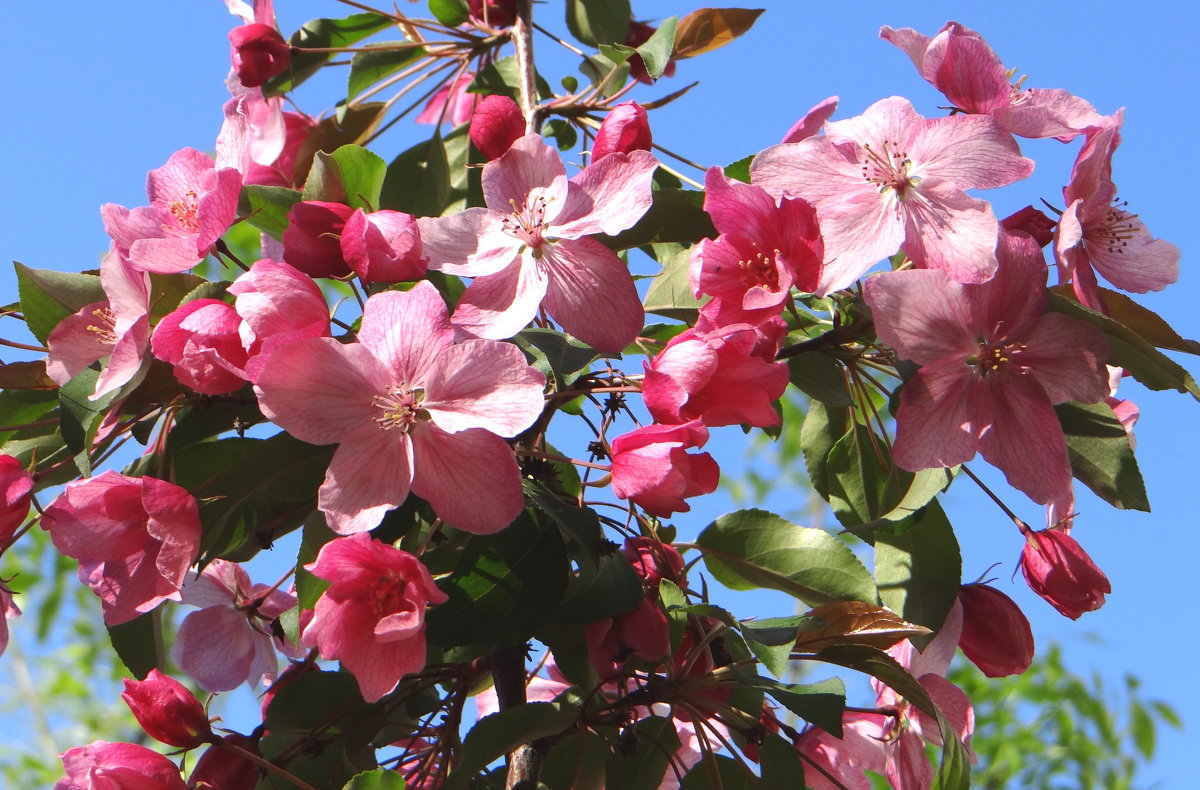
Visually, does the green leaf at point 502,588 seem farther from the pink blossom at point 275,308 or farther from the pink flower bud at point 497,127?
the pink flower bud at point 497,127

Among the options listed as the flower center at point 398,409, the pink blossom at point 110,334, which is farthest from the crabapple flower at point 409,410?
the pink blossom at point 110,334

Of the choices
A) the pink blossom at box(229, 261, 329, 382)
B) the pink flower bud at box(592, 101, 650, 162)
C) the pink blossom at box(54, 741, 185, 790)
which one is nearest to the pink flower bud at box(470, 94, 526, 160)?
the pink flower bud at box(592, 101, 650, 162)

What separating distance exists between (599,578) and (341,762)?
15.9 inches

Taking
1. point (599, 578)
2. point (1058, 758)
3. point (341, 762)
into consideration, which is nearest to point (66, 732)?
point (1058, 758)

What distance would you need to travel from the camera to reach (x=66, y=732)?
4.69 m

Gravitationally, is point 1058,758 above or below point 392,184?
below

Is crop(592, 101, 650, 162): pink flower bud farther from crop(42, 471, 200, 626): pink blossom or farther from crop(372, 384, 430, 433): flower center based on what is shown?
crop(42, 471, 200, 626): pink blossom

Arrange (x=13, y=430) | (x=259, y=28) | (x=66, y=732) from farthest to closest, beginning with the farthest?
1. (x=66, y=732)
2. (x=259, y=28)
3. (x=13, y=430)

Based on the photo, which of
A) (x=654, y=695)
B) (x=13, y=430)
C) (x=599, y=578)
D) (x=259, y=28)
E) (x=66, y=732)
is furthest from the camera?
(x=66, y=732)

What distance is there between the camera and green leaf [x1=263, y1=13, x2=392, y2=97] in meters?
1.71

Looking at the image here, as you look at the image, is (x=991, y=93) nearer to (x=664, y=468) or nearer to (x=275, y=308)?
(x=664, y=468)

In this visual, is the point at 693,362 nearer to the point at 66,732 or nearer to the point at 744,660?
the point at 744,660

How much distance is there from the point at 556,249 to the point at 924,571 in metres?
0.54

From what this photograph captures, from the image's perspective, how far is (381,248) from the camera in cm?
108
